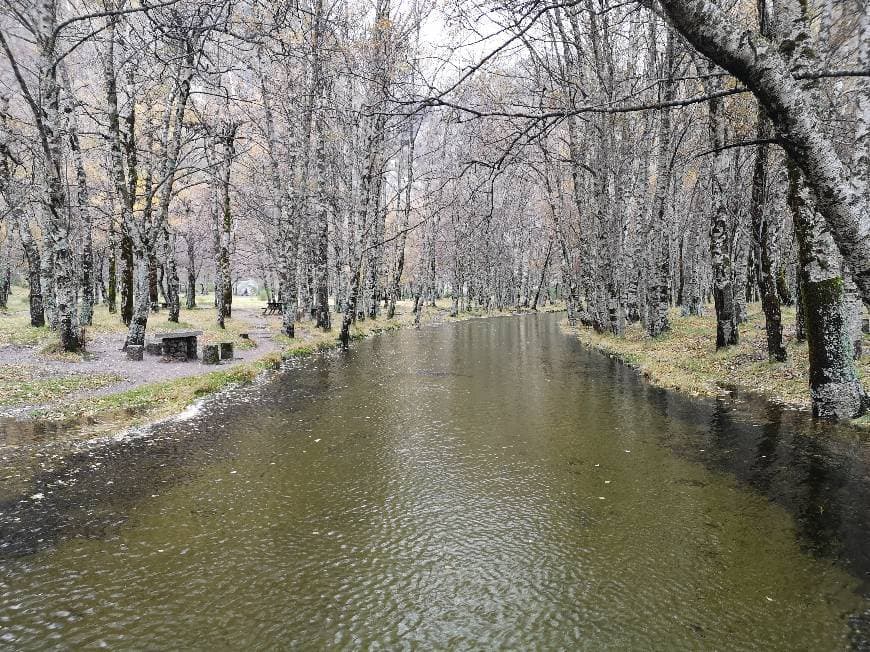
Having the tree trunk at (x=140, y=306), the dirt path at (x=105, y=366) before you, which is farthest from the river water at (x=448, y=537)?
the tree trunk at (x=140, y=306)

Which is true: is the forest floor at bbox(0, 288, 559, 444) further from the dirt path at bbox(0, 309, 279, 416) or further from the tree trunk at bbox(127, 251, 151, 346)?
the tree trunk at bbox(127, 251, 151, 346)

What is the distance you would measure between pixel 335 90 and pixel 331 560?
24.8 m

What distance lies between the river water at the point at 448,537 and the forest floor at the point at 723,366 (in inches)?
98.1

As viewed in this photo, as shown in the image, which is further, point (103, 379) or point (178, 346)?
point (178, 346)

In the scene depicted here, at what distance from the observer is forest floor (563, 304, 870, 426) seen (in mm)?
11312

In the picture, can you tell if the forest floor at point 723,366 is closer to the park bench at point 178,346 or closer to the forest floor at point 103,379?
the forest floor at point 103,379

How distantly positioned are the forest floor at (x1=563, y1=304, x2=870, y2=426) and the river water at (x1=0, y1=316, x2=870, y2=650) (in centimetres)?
249

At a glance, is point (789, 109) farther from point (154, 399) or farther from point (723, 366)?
point (154, 399)

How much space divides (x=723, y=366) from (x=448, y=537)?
1256 cm

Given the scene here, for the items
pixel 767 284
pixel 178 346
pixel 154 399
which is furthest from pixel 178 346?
pixel 767 284

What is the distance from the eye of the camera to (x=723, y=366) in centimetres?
1416

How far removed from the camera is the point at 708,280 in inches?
1770

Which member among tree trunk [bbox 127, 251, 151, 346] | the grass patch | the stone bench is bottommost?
the grass patch

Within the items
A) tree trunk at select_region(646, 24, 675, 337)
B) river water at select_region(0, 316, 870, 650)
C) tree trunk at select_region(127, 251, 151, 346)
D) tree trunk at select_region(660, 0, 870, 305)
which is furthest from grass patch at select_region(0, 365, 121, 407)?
tree trunk at select_region(646, 24, 675, 337)
